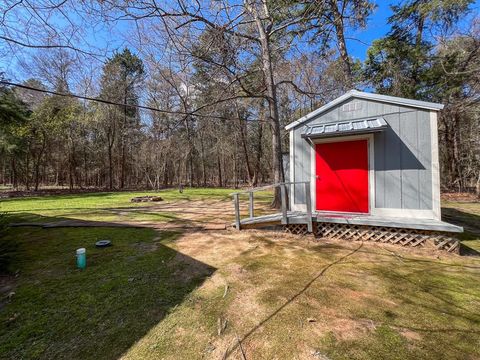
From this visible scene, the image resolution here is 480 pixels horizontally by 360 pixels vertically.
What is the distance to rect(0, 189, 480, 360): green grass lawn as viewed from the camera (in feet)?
6.96

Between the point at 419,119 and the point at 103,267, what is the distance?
6841mm

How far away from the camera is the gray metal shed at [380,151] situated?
490cm

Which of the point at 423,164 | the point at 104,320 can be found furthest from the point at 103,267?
the point at 423,164

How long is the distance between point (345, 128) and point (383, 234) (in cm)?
247

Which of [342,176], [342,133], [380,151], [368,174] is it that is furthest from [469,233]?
[342,133]

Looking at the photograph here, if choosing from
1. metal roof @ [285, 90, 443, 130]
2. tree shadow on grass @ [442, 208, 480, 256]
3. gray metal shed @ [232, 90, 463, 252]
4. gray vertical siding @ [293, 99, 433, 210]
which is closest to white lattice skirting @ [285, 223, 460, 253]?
gray metal shed @ [232, 90, 463, 252]

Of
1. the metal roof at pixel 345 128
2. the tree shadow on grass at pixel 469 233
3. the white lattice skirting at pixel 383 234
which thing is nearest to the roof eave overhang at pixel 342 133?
the metal roof at pixel 345 128

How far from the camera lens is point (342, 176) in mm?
5812

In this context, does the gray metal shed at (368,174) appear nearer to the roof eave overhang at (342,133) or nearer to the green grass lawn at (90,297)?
the roof eave overhang at (342,133)

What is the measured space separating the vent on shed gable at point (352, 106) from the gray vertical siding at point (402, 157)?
0.07m

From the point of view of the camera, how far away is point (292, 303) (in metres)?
2.79

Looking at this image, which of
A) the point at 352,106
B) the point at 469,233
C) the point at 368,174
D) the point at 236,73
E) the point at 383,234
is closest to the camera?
the point at 383,234

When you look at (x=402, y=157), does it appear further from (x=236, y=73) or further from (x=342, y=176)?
(x=236, y=73)

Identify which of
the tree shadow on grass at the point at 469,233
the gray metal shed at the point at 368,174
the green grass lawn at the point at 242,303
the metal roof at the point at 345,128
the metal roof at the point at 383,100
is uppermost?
the metal roof at the point at 383,100
